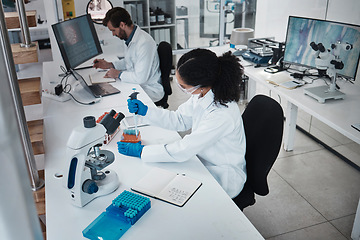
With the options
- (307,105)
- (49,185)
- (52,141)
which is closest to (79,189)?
(49,185)

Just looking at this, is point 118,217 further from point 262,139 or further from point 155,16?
point 155,16

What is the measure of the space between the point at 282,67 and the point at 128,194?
7.44 ft

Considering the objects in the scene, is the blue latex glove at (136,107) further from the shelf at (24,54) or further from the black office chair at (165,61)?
the black office chair at (165,61)

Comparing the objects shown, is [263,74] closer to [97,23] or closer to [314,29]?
[314,29]

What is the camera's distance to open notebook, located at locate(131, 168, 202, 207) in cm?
147

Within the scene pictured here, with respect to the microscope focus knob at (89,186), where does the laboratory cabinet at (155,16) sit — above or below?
above

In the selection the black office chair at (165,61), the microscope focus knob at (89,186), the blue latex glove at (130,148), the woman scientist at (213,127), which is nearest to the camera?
the microscope focus knob at (89,186)

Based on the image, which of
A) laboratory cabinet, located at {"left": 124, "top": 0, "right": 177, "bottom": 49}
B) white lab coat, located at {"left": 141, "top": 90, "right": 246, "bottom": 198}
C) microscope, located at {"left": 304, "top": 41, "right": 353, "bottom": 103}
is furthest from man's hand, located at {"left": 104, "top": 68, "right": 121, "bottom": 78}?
laboratory cabinet, located at {"left": 124, "top": 0, "right": 177, "bottom": 49}

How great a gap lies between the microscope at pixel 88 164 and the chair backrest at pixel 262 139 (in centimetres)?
71

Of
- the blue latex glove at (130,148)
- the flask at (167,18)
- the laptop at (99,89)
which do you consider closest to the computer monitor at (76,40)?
the laptop at (99,89)

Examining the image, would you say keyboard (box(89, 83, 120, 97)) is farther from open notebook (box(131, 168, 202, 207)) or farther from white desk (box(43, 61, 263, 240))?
open notebook (box(131, 168, 202, 207))

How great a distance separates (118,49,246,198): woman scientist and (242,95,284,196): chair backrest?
0.08 meters

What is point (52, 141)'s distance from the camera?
194 cm

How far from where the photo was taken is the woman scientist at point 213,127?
5.33 ft
